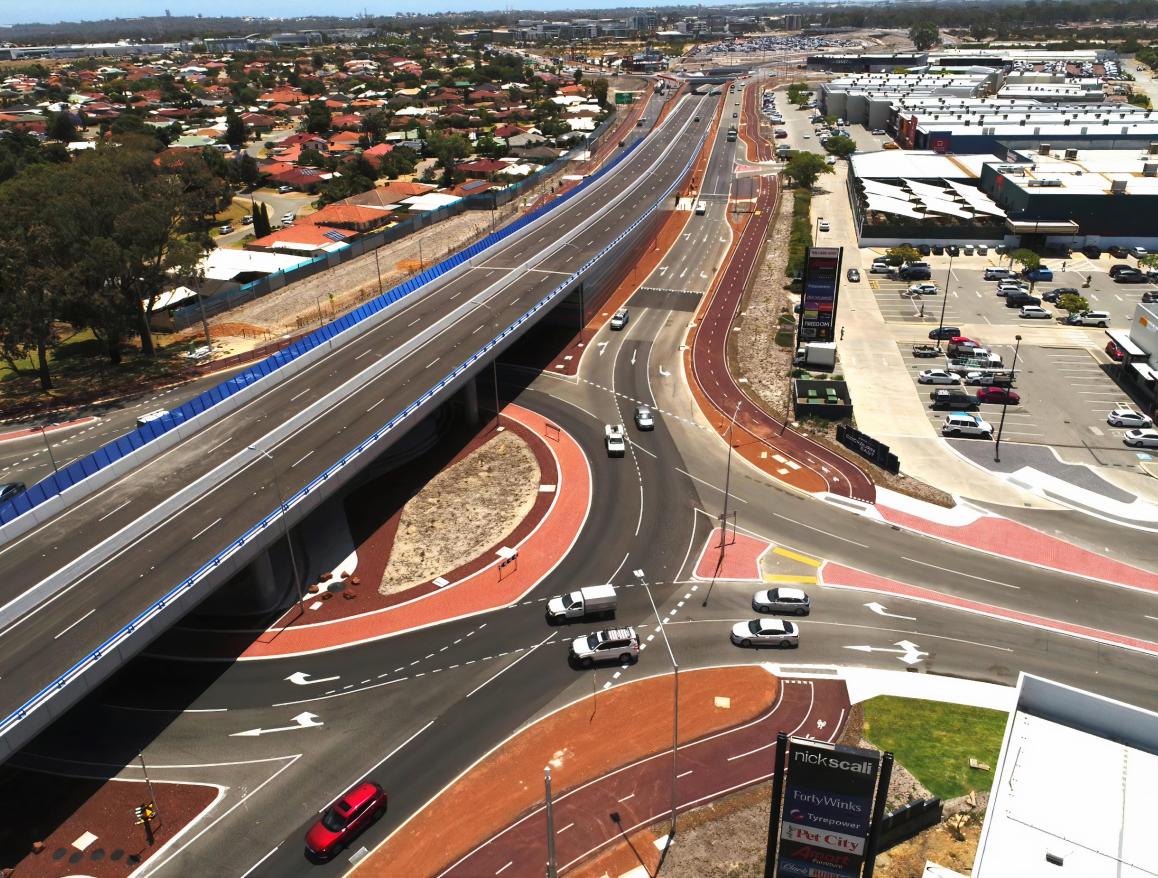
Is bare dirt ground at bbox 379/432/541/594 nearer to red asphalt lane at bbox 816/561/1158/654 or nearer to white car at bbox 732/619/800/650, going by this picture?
white car at bbox 732/619/800/650

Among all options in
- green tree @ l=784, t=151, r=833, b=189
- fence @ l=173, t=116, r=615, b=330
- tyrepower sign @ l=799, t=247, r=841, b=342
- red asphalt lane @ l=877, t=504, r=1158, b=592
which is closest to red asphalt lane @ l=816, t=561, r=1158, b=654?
red asphalt lane @ l=877, t=504, r=1158, b=592

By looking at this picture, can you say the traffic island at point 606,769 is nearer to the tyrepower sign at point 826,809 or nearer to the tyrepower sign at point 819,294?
the tyrepower sign at point 826,809

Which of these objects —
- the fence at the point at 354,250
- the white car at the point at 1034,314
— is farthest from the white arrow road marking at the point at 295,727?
the white car at the point at 1034,314

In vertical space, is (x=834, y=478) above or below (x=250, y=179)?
below

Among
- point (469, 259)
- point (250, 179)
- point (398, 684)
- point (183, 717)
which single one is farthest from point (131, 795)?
point (250, 179)

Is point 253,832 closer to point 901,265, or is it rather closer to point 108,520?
point 108,520

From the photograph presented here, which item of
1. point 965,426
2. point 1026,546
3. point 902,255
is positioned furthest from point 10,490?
point 902,255
